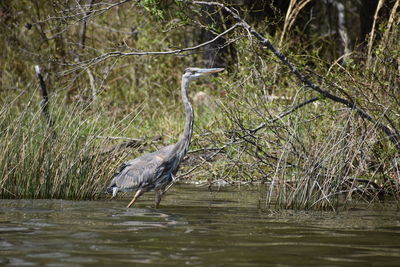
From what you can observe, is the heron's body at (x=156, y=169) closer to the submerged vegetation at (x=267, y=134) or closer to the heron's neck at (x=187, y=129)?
the heron's neck at (x=187, y=129)

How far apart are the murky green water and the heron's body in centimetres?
21

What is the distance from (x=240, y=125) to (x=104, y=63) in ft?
25.9

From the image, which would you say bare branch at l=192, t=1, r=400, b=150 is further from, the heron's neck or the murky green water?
the heron's neck

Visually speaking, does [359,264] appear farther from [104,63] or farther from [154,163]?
[104,63]

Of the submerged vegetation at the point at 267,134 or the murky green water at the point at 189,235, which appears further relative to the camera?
the submerged vegetation at the point at 267,134

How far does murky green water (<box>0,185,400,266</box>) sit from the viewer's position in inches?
202

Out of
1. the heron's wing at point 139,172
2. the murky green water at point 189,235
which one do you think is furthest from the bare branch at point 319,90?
the heron's wing at point 139,172

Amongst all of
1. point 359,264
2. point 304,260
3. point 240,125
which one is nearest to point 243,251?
point 304,260

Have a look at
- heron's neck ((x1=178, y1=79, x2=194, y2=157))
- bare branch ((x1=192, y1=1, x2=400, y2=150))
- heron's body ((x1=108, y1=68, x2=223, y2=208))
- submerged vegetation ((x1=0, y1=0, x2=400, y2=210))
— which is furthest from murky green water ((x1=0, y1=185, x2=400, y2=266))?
bare branch ((x1=192, y1=1, x2=400, y2=150))

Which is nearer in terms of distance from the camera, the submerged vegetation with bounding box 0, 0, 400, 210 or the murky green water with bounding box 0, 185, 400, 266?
the murky green water with bounding box 0, 185, 400, 266

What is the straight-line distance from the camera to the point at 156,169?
8500 mm

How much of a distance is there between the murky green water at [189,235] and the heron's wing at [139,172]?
0.83 ft

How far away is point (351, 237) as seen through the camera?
6.13 m

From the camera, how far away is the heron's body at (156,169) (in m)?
8.44
